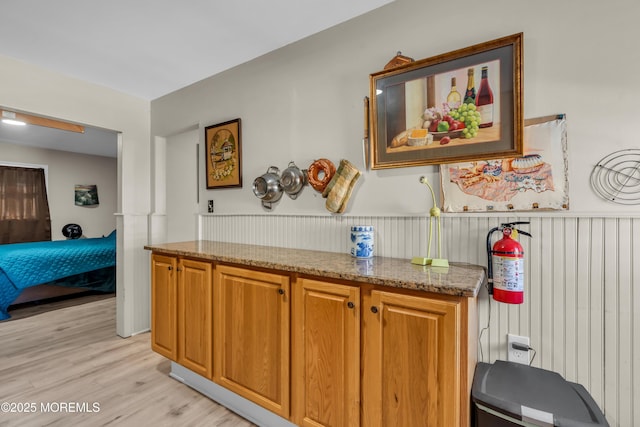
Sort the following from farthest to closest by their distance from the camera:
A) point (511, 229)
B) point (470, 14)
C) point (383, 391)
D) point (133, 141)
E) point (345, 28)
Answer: point (133, 141)
point (345, 28)
point (470, 14)
point (511, 229)
point (383, 391)

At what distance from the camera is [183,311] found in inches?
75.4

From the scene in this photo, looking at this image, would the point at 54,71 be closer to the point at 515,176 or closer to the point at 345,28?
the point at 345,28

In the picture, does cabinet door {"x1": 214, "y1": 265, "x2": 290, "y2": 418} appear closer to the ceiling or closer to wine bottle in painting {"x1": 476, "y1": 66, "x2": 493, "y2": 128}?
wine bottle in painting {"x1": 476, "y1": 66, "x2": 493, "y2": 128}

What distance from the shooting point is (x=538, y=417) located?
948 millimetres

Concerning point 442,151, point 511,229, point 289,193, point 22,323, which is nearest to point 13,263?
point 22,323

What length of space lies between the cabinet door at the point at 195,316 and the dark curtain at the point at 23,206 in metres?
4.88

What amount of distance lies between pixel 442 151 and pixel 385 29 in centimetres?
80

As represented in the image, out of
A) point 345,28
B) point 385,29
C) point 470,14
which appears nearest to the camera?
point 470,14

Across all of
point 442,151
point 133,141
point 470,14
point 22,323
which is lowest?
point 22,323

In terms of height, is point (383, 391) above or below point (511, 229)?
below

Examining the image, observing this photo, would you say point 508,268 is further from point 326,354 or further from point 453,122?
point 326,354

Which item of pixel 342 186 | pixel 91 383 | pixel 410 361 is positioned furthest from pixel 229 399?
pixel 342 186

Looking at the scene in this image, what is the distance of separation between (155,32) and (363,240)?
1.90 metres

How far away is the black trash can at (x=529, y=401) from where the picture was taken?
947mm
